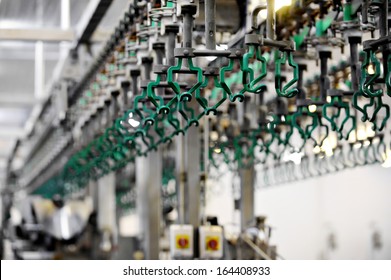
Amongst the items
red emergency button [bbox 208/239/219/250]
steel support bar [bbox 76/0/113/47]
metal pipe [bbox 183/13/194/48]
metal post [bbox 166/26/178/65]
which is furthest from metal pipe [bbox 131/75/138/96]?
red emergency button [bbox 208/239/219/250]

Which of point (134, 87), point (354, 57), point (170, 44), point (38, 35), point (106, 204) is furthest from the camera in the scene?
point (106, 204)

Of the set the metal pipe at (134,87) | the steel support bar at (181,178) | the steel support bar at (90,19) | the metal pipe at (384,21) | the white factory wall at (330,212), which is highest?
the steel support bar at (90,19)

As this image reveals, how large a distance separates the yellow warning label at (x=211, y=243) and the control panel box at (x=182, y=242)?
0.34ft

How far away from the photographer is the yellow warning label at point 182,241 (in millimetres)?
5520

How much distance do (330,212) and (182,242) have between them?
7.59 meters

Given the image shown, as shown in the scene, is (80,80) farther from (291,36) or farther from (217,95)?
(291,36)

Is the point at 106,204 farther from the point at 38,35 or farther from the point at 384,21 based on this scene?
the point at 384,21

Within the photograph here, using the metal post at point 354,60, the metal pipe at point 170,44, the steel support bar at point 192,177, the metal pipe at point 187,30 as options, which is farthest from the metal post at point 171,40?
the steel support bar at point 192,177

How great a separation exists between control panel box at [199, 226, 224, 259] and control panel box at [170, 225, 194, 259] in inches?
2.3

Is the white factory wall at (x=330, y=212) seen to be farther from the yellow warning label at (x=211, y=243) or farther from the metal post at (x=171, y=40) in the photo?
the metal post at (x=171, y=40)

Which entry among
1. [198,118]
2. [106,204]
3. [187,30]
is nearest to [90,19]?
[198,118]

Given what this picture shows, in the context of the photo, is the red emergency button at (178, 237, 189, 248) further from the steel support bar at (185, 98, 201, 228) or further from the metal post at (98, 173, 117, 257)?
the metal post at (98, 173, 117, 257)

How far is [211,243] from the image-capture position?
5.51 metres
